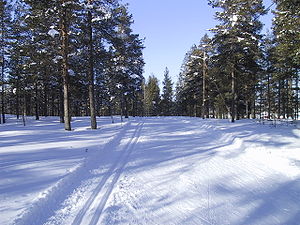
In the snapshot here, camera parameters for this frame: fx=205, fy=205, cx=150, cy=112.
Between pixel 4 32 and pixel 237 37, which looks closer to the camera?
pixel 237 37

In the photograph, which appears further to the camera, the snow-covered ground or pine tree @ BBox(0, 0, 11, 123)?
pine tree @ BBox(0, 0, 11, 123)

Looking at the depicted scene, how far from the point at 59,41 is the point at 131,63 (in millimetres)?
15289

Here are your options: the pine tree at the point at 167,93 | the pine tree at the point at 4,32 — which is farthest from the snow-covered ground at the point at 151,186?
the pine tree at the point at 167,93

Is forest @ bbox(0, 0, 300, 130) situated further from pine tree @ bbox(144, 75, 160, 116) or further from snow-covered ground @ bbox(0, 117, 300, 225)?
pine tree @ bbox(144, 75, 160, 116)

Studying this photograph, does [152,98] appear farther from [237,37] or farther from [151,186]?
[151,186]

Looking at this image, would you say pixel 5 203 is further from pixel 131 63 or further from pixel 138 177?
pixel 131 63

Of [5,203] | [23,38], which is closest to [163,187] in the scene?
[5,203]

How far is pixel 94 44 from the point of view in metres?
16.8

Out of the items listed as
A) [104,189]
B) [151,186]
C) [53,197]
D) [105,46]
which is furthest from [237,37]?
[53,197]

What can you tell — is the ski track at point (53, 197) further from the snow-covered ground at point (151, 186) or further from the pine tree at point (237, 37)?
the pine tree at point (237, 37)

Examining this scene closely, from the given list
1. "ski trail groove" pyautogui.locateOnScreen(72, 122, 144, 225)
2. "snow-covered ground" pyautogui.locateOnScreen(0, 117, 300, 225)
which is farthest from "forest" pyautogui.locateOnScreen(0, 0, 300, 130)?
"ski trail groove" pyautogui.locateOnScreen(72, 122, 144, 225)

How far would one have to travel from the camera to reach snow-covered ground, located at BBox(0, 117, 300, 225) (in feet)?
12.7

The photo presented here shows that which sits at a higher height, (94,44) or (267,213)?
(94,44)

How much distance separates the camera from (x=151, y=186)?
5.25 m
